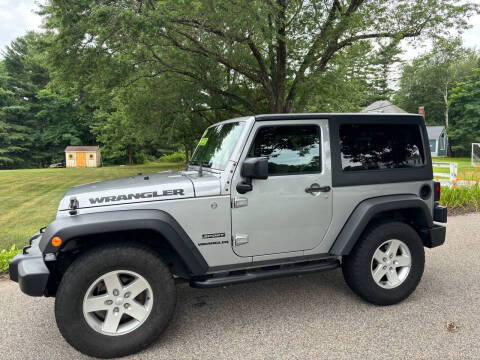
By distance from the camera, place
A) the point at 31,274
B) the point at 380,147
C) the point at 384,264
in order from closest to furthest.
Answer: the point at 31,274, the point at 384,264, the point at 380,147

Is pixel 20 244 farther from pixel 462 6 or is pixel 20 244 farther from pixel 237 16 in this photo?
pixel 462 6

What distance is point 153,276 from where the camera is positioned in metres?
2.75

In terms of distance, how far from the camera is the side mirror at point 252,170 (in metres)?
2.84

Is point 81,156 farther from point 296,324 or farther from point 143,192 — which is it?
point 296,324

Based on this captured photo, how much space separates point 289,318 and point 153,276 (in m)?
1.42

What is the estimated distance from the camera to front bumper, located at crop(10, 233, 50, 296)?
2.54 metres

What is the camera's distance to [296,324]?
10.3ft

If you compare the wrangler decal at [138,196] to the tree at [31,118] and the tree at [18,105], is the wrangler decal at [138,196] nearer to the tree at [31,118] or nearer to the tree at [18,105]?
the tree at [31,118]

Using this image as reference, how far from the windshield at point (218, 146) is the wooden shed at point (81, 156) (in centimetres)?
4297

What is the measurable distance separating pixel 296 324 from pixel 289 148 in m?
1.67

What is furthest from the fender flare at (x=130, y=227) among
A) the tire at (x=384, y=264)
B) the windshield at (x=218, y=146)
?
the tire at (x=384, y=264)

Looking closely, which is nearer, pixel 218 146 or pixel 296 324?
pixel 296 324

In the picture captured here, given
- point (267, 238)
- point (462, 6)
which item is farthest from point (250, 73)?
point (267, 238)

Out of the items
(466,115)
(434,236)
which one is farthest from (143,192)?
(466,115)
